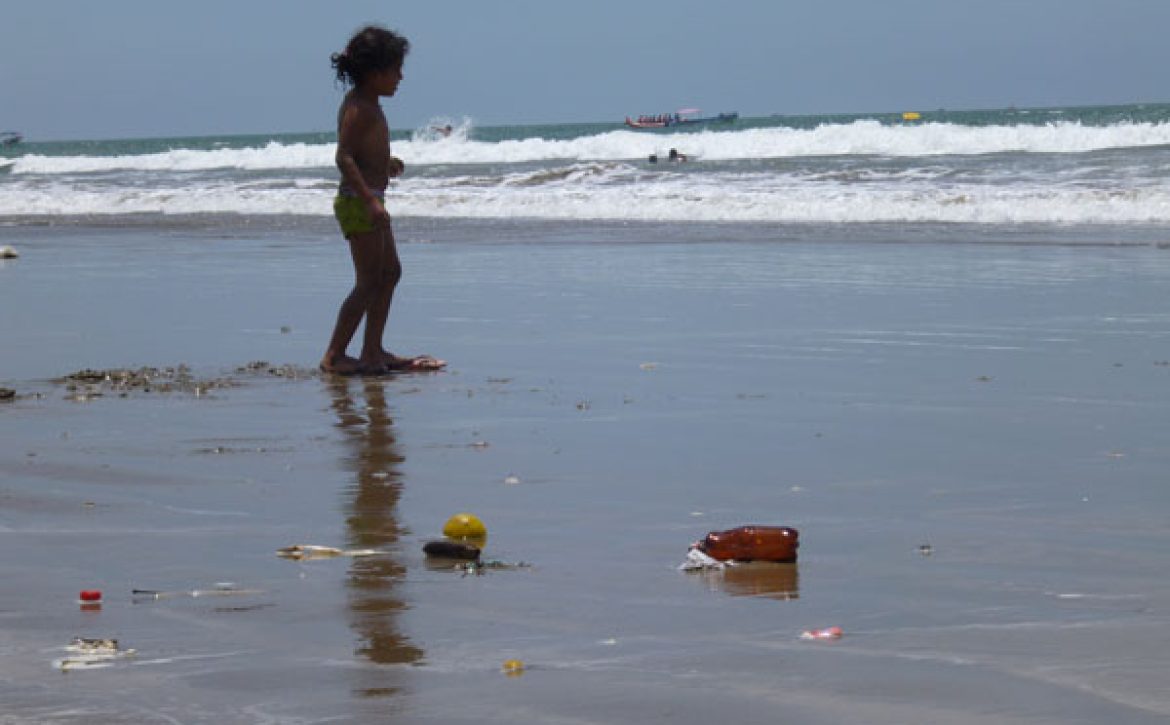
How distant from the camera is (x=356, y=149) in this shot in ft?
30.5

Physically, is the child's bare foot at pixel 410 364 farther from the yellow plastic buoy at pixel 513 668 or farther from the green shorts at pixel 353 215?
the yellow plastic buoy at pixel 513 668

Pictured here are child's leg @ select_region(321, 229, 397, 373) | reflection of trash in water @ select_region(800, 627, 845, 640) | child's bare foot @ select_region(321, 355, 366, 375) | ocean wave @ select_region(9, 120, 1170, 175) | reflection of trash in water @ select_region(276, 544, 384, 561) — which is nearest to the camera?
reflection of trash in water @ select_region(800, 627, 845, 640)

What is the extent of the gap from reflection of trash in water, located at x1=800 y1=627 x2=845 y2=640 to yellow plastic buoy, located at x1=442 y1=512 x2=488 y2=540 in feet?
4.23

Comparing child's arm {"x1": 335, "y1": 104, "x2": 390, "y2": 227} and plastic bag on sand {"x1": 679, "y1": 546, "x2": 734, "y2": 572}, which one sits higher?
child's arm {"x1": 335, "y1": 104, "x2": 390, "y2": 227}

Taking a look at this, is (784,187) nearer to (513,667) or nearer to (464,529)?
(464,529)

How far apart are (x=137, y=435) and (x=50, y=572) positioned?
96.6 inches

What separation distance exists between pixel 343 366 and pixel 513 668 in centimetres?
560

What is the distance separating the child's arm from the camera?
9258 mm

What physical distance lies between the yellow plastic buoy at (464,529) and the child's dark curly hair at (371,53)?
460 cm

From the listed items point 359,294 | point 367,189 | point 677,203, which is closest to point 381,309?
point 359,294

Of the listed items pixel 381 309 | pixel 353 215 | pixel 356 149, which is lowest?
pixel 381 309

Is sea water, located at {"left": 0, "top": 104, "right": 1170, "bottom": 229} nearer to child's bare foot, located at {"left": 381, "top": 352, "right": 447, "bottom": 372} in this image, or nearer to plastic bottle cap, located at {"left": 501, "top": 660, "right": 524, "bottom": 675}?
child's bare foot, located at {"left": 381, "top": 352, "right": 447, "bottom": 372}

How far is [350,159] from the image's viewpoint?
364 inches

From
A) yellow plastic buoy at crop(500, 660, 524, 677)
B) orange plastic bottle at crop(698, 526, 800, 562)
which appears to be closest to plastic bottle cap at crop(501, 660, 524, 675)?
yellow plastic buoy at crop(500, 660, 524, 677)
